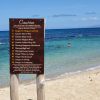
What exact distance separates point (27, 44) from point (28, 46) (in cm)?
4

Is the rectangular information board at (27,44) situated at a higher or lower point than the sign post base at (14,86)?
higher

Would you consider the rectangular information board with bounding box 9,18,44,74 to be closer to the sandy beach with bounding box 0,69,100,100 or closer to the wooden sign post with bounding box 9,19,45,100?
the wooden sign post with bounding box 9,19,45,100

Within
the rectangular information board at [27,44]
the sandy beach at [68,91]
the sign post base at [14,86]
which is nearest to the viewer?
the rectangular information board at [27,44]

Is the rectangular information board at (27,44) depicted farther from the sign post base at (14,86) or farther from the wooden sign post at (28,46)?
the sign post base at (14,86)

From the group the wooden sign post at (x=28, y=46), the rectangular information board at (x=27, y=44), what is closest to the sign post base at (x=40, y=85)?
the wooden sign post at (x=28, y=46)

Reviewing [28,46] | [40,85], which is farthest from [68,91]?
[28,46]

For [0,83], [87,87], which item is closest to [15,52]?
[87,87]

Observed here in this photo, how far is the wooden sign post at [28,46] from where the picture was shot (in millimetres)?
7496

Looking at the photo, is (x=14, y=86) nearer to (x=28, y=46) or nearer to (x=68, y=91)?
(x=28, y=46)

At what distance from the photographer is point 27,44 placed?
7.52 metres

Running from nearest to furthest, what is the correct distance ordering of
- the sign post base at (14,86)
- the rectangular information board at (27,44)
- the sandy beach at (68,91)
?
1. the rectangular information board at (27,44)
2. the sign post base at (14,86)
3. the sandy beach at (68,91)

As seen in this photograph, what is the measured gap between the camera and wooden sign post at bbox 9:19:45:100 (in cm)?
750

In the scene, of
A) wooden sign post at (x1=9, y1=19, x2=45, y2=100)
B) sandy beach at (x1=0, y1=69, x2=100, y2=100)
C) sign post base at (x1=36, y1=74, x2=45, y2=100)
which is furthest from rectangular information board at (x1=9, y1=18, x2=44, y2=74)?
sandy beach at (x1=0, y1=69, x2=100, y2=100)

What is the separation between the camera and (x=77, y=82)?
1371 centimetres
